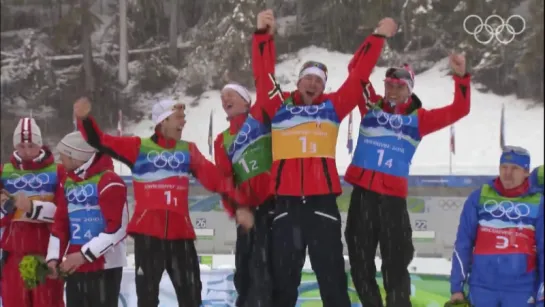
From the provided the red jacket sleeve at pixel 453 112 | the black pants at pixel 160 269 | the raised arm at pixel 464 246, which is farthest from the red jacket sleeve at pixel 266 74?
the raised arm at pixel 464 246

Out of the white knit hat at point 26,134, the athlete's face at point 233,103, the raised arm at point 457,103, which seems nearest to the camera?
the raised arm at point 457,103

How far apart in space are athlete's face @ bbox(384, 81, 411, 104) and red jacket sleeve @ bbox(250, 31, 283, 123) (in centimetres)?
55

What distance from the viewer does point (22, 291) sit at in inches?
156

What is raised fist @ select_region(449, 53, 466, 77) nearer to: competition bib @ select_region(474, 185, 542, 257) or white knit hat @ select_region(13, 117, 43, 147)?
competition bib @ select_region(474, 185, 542, 257)

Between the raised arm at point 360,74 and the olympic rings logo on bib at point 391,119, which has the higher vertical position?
the raised arm at point 360,74

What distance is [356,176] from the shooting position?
12.0ft

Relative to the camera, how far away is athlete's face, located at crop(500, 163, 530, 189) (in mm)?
3369

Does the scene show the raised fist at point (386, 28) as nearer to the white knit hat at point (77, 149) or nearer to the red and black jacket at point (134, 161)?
the red and black jacket at point (134, 161)

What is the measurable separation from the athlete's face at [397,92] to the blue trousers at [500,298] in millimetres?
999

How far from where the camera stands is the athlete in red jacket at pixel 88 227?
3682 mm

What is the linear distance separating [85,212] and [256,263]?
3.06ft

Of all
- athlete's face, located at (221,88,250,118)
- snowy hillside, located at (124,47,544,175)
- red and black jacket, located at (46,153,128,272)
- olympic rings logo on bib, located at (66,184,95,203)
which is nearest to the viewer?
red and black jacket, located at (46,153,128,272)

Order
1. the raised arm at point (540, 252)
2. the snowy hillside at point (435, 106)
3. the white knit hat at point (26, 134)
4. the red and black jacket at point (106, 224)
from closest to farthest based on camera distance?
the raised arm at point (540, 252)
the red and black jacket at point (106, 224)
the white knit hat at point (26, 134)
the snowy hillside at point (435, 106)

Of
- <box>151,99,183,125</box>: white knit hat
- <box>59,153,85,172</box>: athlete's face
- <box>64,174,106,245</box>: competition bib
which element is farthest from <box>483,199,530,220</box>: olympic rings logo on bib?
<box>59,153,85,172</box>: athlete's face
